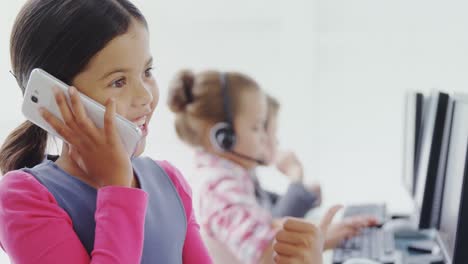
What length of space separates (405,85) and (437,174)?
1.18 m

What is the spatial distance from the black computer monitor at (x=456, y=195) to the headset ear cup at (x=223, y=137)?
1.98 ft

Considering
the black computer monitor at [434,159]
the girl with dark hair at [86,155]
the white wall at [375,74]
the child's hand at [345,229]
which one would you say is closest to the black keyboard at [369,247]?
the child's hand at [345,229]

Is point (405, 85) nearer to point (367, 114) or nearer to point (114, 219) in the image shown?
point (367, 114)

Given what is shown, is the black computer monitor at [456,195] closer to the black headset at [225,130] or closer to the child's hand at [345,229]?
the child's hand at [345,229]

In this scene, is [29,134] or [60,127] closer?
[60,127]

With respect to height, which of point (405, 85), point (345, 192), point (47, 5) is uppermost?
point (47, 5)

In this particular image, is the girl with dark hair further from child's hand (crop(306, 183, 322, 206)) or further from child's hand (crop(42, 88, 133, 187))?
child's hand (crop(306, 183, 322, 206))

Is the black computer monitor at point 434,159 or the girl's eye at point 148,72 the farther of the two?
the black computer monitor at point 434,159

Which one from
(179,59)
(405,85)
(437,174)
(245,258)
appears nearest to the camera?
(437,174)

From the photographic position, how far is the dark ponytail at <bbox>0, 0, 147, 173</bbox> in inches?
30.7

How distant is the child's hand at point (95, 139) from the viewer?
75 centimetres

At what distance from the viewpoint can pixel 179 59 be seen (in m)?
2.28

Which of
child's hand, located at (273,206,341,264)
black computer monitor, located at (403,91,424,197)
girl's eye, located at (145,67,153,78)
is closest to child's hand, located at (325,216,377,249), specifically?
black computer monitor, located at (403,91,424,197)

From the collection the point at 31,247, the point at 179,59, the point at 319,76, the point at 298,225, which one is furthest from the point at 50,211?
the point at 319,76
